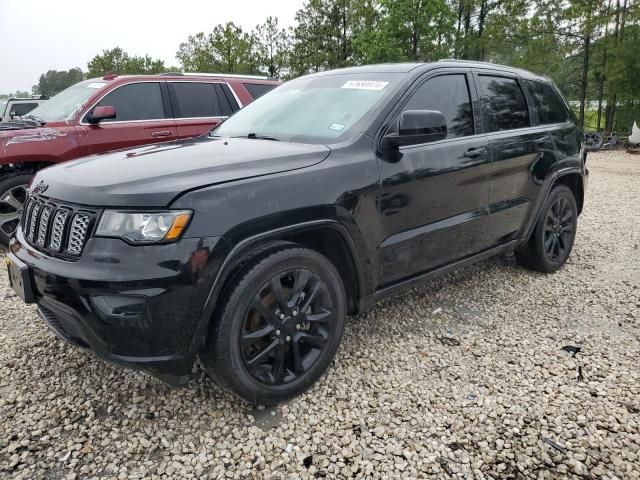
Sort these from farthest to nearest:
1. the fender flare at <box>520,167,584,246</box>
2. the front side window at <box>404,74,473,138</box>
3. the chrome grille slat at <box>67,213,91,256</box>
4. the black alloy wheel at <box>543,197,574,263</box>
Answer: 1. the black alloy wheel at <box>543,197,574,263</box>
2. the fender flare at <box>520,167,584,246</box>
3. the front side window at <box>404,74,473,138</box>
4. the chrome grille slat at <box>67,213,91,256</box>

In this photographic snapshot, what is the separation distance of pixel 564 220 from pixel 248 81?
4451 mm

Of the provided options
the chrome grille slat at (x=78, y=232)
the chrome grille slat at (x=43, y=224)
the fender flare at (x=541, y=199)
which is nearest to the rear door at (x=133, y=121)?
the chrome grille slat at (x=43, y=224)

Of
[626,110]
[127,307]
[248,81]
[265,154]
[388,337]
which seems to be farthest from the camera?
[626,110]

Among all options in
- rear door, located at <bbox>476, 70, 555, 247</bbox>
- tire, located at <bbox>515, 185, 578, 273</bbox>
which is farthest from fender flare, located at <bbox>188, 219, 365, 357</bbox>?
A: tire, located at <bbox>515, 185, 578, 273</bbox>

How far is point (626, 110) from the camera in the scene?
1945 cm

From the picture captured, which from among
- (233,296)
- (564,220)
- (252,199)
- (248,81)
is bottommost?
(564,220)

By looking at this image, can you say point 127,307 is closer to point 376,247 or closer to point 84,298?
point 84,298

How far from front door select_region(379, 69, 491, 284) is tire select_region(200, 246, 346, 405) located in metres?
0.48

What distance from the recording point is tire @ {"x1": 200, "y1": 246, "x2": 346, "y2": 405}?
7.32 ft

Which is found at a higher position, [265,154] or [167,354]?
[265,154]

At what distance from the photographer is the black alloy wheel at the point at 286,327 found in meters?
2.36

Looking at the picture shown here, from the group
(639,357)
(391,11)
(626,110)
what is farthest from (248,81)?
(391,11)

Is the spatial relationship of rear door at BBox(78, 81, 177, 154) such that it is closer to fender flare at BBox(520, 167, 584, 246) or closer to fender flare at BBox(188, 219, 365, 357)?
fender flare at BBox(188, 219, 365, 357)

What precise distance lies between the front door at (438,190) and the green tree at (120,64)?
43.6m
